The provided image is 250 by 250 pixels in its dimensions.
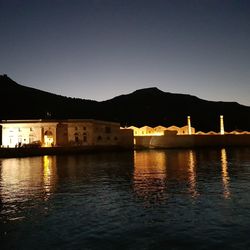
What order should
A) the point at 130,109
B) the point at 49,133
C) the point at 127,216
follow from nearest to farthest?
the point at 127,216 < the point at 49,133 < the point at 130,109

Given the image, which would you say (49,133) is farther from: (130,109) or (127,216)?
(130,109)

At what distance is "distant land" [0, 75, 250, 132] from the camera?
11550 cm

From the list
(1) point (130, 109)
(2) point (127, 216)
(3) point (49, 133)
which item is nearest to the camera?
(2) point (127, 216)

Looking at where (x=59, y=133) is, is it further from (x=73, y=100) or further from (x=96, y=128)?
(x=73, y=100)

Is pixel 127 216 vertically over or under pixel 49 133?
under

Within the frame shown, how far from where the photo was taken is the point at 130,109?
16700 cm

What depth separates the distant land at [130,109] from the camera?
115500 millimetres

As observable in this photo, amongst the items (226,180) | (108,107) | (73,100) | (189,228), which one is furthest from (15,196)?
(108,107)

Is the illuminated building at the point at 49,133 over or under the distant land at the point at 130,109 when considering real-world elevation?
under

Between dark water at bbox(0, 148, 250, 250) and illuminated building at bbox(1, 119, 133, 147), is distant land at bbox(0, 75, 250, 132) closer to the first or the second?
illuminated building at bbox(1, 119, 133, 147)

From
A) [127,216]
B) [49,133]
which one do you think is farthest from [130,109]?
[127,216]

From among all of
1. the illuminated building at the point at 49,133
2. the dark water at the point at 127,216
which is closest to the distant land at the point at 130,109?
the illuminated building at the point at 49,133

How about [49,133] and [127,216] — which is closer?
[127,216]

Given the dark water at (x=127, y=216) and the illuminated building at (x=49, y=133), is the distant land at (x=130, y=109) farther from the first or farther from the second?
the dark water at (x=127, y=216)
